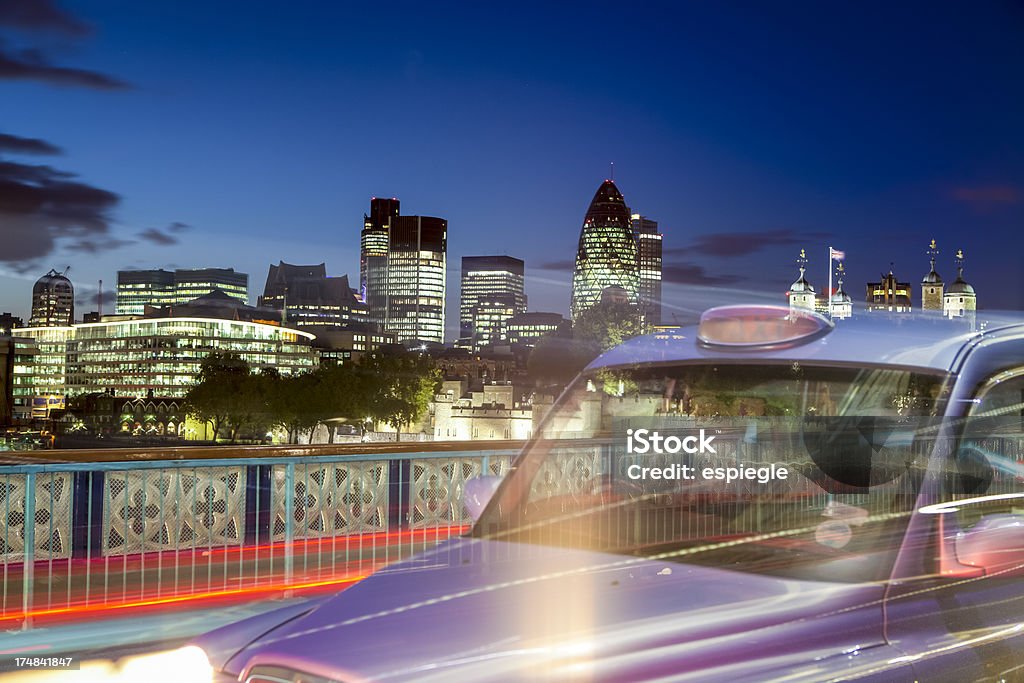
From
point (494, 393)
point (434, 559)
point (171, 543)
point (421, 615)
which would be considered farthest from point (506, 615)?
point (494, 393)

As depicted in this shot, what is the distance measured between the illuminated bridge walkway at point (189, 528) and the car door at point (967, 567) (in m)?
6.05

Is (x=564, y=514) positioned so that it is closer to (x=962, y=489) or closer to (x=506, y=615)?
(x=506, y=615)

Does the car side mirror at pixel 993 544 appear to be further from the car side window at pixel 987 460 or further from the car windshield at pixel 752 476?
the car windshield at pixel 752 476

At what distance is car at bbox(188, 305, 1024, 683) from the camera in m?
2.41

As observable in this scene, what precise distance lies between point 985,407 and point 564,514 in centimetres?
132

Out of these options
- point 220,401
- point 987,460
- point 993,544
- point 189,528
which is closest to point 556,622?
point 993,544

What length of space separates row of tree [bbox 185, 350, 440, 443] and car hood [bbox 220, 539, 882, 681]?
4297 inches

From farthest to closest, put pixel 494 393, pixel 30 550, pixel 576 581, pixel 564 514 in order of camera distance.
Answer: pixel 494 393 < pixel 30 550 < pixel 564 514 < pixel 576 581

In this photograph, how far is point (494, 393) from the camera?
11956cm

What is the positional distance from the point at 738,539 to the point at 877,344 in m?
0.75

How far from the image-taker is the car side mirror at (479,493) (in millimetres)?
3445

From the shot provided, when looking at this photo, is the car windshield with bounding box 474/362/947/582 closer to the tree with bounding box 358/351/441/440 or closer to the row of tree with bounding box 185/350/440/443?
the row of tree with bounding box 185/350/440/443

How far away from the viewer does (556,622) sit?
8.09 ft
